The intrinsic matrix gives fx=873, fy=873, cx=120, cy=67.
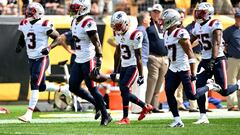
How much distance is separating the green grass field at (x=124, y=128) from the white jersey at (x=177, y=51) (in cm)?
85

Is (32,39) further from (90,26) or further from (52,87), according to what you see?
(52,87)

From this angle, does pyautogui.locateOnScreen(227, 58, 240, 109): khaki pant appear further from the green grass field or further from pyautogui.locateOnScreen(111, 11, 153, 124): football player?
pyautogui.locateOnScreen(111, 11, 153, 124): football player

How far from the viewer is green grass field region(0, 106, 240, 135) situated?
1105cm

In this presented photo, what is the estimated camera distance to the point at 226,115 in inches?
586

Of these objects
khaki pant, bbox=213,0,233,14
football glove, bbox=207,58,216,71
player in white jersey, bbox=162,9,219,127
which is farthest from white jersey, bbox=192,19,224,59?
khaki pant, bbox=213,0,233,14

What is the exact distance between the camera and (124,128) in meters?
11.9

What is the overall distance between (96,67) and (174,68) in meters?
1.11

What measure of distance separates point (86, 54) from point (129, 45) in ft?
2.97

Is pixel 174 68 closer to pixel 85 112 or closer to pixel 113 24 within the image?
pixel 113 24

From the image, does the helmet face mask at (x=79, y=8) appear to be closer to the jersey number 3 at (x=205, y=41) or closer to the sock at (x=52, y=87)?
the jersey number 3 at (x=205, y=41)

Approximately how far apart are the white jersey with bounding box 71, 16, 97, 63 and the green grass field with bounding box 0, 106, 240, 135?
3.24ft

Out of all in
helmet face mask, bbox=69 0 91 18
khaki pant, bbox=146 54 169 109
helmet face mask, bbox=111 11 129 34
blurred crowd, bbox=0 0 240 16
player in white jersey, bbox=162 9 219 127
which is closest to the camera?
player in white jersey, bbox=162 9 219 127

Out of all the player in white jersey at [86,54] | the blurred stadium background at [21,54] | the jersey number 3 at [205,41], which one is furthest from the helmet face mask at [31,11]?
the blurred stadium background at [21,54]

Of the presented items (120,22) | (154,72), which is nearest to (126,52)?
(120,22)
